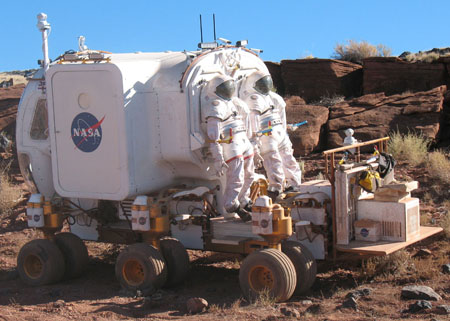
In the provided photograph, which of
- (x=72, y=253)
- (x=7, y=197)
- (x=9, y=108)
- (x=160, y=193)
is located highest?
(x=9, y=108)

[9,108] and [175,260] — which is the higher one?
Result: [9,108]

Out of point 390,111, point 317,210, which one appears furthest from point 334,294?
point 390,111

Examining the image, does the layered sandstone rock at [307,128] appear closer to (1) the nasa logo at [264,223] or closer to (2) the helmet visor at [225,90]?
(2) the helmet visor at [225,90]

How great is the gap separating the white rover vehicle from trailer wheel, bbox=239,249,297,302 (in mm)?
12

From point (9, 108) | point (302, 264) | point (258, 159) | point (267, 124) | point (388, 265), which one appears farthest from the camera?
point (9, 108)

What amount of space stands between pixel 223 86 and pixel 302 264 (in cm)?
225

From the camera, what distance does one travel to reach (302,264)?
26.8 feet

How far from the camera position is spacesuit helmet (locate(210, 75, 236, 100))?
884cm

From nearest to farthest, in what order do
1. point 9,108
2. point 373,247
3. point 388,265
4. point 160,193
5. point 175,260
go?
point 373,247, point 175,260, point 388,265, point 160,193, point 9,108

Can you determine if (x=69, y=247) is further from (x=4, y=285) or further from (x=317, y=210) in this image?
(x=317, y=210)

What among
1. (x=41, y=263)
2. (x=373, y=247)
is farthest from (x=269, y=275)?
(x=41, y=263)

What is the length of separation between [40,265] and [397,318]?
4625mm

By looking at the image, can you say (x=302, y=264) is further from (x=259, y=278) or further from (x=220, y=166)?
(x=220, y=166)

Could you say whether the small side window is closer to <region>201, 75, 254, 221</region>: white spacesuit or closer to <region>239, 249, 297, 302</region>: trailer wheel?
<region>201, 75, 254, 221</region>: white spacesuit
